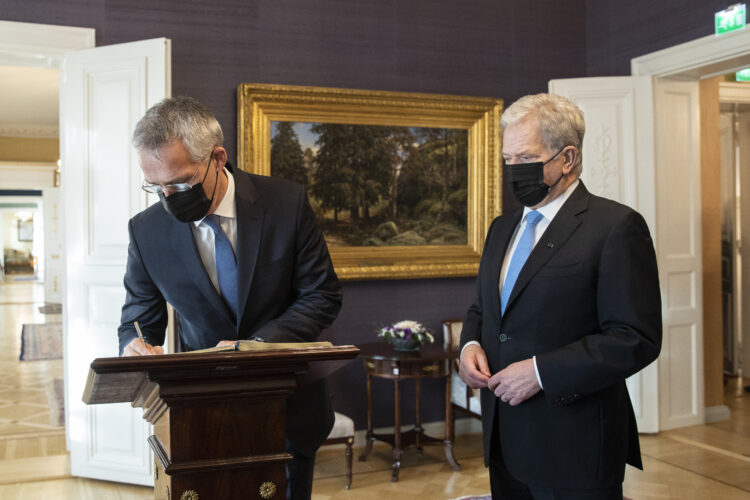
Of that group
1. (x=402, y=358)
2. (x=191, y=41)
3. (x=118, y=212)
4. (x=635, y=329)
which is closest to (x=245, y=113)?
(x=191, y=41)

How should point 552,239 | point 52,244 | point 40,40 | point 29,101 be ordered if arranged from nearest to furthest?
point 552,239 < point 40,40 < point 29,101 < point 52,244

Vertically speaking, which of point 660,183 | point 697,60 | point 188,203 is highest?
point 697,60

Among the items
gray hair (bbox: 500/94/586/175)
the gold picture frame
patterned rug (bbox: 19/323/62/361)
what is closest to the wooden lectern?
gray hair (bbox: 500/94/586/175)

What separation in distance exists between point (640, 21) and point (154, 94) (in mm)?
3869

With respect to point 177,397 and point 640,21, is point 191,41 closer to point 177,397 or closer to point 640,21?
point 640,21

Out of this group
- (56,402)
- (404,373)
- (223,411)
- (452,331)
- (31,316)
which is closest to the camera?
(223,411)

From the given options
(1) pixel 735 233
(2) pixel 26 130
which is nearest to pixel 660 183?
(1) pixel 735 233

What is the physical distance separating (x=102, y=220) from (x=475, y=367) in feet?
10.9

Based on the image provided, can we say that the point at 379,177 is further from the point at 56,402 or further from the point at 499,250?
the point at 56,402

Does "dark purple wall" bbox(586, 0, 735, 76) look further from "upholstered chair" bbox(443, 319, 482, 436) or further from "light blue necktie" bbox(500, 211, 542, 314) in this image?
"light blue necktie" bbox(500, 211, 542, 314)

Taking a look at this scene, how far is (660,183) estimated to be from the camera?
5699 mm

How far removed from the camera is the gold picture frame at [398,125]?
5.19m

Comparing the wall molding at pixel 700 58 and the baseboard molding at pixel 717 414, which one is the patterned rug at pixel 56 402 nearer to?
the baseboard molding at pixel 717 414

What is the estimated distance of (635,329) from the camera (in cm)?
193
